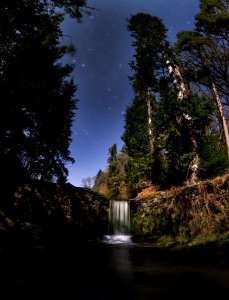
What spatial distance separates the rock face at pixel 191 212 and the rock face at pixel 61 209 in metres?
3.37

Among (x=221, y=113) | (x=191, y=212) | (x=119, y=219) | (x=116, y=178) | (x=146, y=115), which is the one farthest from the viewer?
(x=116, y=178)

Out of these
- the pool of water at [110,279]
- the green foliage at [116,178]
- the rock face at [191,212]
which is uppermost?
the green foliage at [116,178]

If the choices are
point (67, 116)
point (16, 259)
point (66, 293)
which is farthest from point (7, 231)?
point (67, 116)

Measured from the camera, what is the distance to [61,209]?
17828mm

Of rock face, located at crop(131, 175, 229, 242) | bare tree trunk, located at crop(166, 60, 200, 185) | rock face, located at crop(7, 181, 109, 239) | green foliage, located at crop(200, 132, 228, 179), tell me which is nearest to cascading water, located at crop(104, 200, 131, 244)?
rock face, located at crop(7, 181, 109, 239)

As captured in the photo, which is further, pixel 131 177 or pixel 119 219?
pixel 131 177

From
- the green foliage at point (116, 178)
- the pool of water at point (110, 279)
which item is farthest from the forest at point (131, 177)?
the green foliage at point (116, 178)

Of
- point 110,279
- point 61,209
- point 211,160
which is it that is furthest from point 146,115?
point 110,279

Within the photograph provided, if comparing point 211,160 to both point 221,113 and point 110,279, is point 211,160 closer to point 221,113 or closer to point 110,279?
point 221,113

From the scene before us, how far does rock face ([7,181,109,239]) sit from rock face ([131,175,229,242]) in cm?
337

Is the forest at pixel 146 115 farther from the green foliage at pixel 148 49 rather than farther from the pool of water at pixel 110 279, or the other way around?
the pool of water at pixel 110 279

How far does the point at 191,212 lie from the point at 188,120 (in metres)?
8.02

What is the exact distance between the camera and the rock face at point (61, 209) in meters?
16.0

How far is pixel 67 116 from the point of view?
27.1 metres
